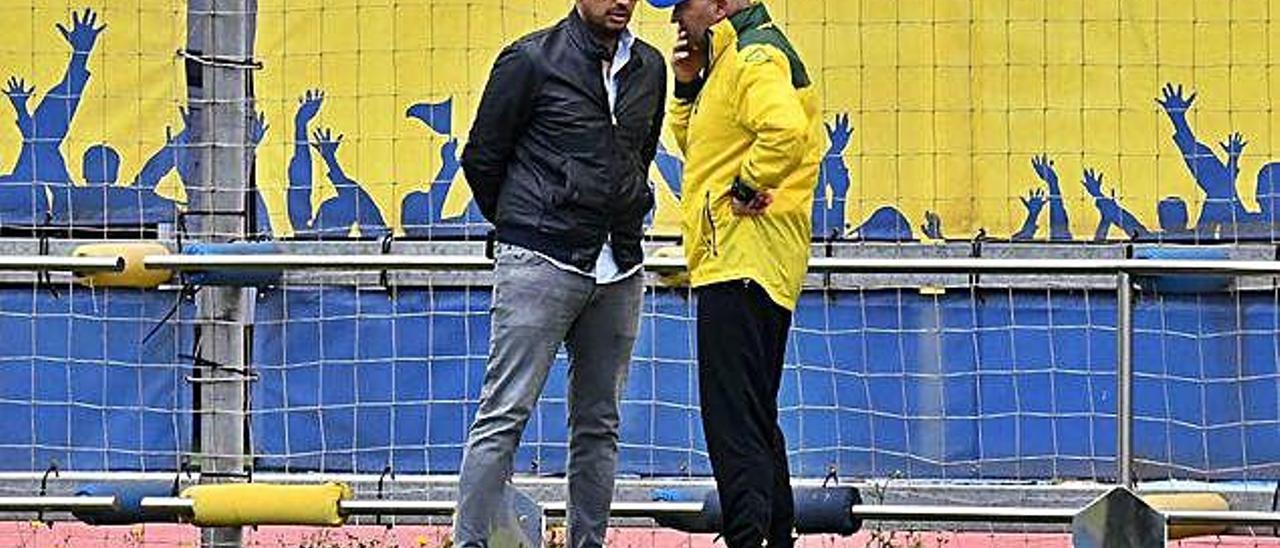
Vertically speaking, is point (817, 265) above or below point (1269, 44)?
below

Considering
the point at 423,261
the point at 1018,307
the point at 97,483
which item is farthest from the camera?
the point at 1018,307

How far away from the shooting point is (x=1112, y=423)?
1030 cm

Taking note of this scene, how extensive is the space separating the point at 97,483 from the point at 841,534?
2624 mm

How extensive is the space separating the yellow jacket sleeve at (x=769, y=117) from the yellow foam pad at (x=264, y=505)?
216 cm

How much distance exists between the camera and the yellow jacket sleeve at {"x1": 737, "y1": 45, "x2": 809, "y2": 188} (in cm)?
783

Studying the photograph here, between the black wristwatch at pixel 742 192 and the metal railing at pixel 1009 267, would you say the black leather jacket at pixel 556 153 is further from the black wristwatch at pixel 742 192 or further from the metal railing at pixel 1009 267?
the metal railing at pixel 1009 267

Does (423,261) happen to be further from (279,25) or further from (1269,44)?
(1269,44)

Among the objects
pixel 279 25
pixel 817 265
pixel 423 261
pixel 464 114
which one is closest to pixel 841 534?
→ pixel 817 265

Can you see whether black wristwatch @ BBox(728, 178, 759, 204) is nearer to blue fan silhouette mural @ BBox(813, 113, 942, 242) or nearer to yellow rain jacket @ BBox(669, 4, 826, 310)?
yellow rain jacket @ BBox(669, 4, 826, 310)

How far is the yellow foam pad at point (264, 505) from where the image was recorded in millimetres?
9203

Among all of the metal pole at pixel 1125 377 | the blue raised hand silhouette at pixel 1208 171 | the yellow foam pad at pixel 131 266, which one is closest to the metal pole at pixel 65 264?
the yellow foam pad at pixel 131 266

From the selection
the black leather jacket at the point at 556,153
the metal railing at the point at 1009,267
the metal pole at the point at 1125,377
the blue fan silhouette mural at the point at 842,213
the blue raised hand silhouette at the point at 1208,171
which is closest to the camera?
the black leather jacket at the point at 556,153

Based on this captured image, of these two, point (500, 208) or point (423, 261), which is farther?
point (423, 261)

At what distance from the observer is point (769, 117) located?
786 centimetres
